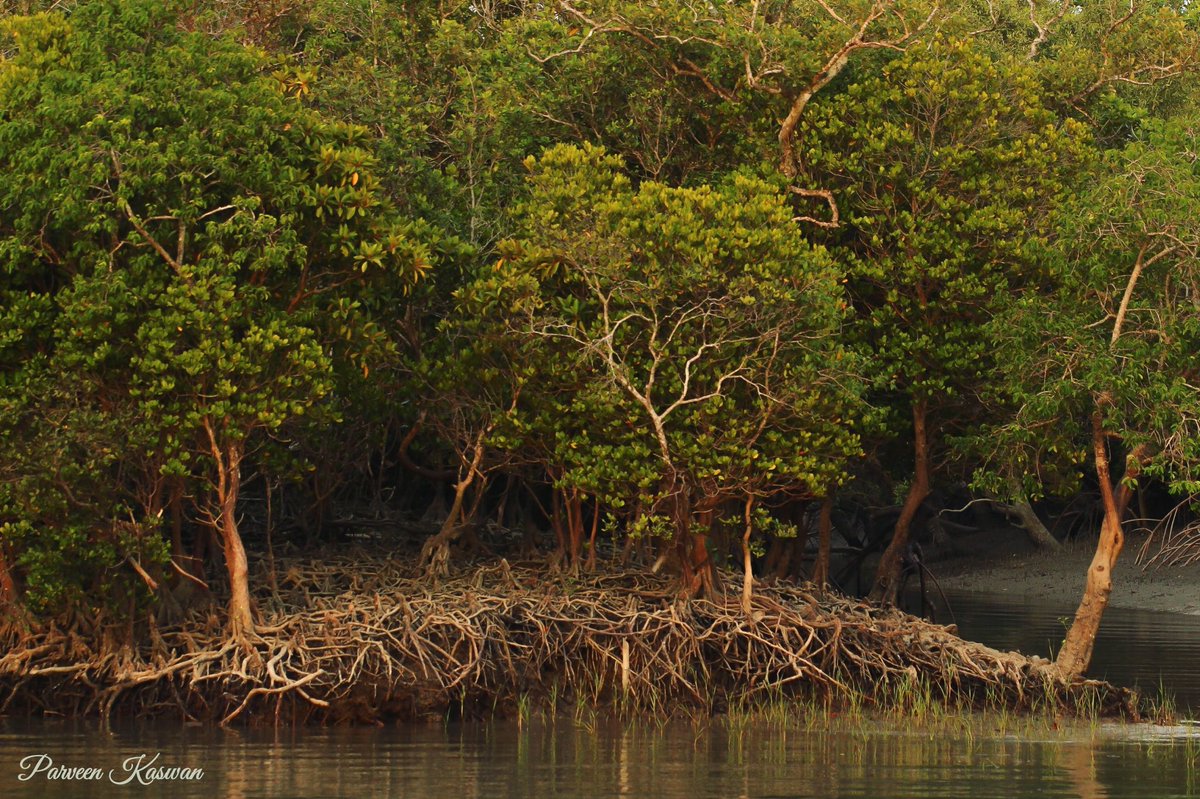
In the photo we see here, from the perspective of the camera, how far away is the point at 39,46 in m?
20.2

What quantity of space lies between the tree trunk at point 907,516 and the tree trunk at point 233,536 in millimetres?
10648

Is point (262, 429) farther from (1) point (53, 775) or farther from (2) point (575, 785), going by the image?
(2) point (575, 785)

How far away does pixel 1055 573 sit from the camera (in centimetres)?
4219

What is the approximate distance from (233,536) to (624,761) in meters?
6.22

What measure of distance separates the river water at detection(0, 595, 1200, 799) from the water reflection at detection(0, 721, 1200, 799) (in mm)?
24

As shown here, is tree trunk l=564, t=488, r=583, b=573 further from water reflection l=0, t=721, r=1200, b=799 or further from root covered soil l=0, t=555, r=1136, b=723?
water reflection l=0, t=721, r=1200, b=799

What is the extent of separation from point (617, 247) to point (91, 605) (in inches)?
296

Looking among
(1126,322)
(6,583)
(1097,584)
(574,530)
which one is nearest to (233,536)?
(6,583)

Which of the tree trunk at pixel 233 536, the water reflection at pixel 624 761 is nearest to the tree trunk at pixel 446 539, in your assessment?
the tree trunk at pixel 233 536

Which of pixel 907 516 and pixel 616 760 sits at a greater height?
pixel 907 516

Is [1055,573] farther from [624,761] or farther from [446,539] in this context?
[624,761]

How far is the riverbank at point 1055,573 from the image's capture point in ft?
128

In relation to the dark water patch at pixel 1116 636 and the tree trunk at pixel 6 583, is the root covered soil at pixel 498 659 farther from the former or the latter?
the dark water patch at pixel 1116 636

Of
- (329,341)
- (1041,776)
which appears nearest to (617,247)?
(329,341)
